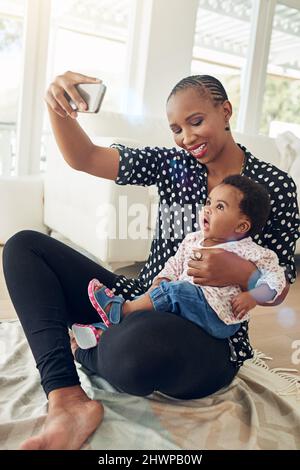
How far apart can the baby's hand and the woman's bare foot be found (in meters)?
0.33

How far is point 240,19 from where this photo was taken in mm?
3840

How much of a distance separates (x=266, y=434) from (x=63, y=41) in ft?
9.48

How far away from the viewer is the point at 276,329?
174cm

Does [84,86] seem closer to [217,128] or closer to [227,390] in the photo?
[217,128]

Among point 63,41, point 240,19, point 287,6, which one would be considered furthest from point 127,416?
point 287,6

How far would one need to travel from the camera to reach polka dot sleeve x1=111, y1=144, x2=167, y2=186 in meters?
1.06

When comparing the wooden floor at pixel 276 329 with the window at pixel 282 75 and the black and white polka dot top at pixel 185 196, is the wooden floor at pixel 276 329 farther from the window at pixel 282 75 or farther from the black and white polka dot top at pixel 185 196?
the window at pixel 282 75

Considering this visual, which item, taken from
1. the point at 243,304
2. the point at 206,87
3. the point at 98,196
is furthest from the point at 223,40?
the point at 243,304

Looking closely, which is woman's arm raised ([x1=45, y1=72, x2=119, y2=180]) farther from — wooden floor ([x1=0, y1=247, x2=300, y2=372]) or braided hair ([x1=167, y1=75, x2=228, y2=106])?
wooden floor ([x1=0, y1=247, x2=300, y2=372])

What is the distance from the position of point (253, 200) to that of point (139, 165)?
0.95 feet

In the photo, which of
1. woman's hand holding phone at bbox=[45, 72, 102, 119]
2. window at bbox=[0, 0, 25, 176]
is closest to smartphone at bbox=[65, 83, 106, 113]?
woman's hand holding phone at bbox=[45, 72, 102, 119]

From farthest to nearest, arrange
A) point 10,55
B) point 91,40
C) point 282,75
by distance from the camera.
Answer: point 282,75 < point 91,40 < point 10,55

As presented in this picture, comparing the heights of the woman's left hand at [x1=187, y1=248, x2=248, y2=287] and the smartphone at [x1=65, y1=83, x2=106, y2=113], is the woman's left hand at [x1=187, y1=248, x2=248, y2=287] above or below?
below

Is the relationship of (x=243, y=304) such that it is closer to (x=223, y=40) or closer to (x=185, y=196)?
(x=185, y=196)
